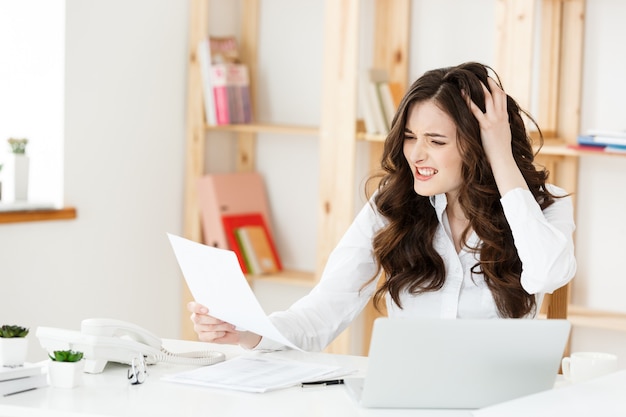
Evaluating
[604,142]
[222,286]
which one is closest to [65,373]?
[222,286]

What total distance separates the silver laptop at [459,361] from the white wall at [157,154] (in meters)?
1.92

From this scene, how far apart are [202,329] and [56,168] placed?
1585 mm

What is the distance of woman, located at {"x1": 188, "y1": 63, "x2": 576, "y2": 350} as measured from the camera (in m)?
2.20

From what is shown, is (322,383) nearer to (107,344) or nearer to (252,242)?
(107,344)

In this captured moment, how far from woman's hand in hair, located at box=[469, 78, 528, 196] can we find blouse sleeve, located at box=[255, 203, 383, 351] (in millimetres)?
363

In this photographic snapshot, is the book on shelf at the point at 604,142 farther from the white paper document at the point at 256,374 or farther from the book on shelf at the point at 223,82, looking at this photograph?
the white paper document at the point at 256,374

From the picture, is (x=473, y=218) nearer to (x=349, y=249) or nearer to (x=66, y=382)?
(x=349, y=249)

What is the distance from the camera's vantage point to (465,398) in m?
1.71

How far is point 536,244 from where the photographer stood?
2.17m

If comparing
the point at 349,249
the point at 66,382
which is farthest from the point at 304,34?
the point at 66,382

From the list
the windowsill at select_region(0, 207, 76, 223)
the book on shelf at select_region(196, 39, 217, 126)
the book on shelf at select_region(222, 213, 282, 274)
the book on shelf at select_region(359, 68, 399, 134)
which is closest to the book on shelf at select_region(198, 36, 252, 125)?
the book on shelf at select_region(196, 39, 217, 126)

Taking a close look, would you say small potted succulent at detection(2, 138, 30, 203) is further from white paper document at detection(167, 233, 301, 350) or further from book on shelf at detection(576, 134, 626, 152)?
book on shelf at detection(576, 134, 626, 152)

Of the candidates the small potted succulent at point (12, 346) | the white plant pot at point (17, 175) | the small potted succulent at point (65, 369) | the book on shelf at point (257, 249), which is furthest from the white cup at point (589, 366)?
the book on shelf at point (257, 249)

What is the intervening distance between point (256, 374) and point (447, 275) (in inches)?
24.7
